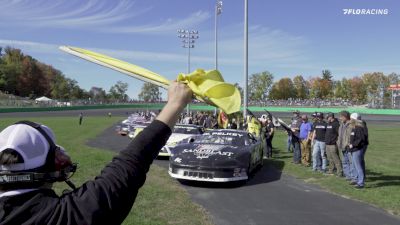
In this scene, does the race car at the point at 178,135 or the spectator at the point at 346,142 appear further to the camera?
the race car at the point at 178,135

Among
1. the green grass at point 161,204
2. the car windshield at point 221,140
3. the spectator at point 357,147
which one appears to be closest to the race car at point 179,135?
the car windshield at point 221,140

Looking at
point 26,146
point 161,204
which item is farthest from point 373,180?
point 26,146

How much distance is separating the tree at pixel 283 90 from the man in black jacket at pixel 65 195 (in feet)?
451

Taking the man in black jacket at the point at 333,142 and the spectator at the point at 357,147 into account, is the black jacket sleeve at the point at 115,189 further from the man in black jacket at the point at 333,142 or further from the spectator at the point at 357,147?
the man in black jacket at the point at 333,142

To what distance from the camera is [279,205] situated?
8914 mm

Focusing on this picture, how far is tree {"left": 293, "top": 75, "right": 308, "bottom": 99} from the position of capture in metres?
140

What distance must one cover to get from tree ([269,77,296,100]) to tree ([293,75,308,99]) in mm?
1312

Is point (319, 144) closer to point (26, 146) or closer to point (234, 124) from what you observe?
point (234, 124)

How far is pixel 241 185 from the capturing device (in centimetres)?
1137

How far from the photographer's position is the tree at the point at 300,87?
5522 inches

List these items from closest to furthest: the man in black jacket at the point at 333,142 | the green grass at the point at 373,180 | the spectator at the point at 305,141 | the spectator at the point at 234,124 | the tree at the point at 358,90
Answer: the green grass at the point at 373,180
the man in black jacket at the point at 333,142
the spectator at the point at 305,141
the spectator at the point at 234,124
the tree at the point at 358,90

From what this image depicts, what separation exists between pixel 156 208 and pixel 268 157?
10.7 meters

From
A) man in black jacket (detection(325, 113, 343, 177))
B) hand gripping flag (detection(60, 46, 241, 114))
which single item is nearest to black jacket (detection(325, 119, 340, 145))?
man in black jacket (detection(325, 113, 343, 177))

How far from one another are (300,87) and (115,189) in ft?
469
